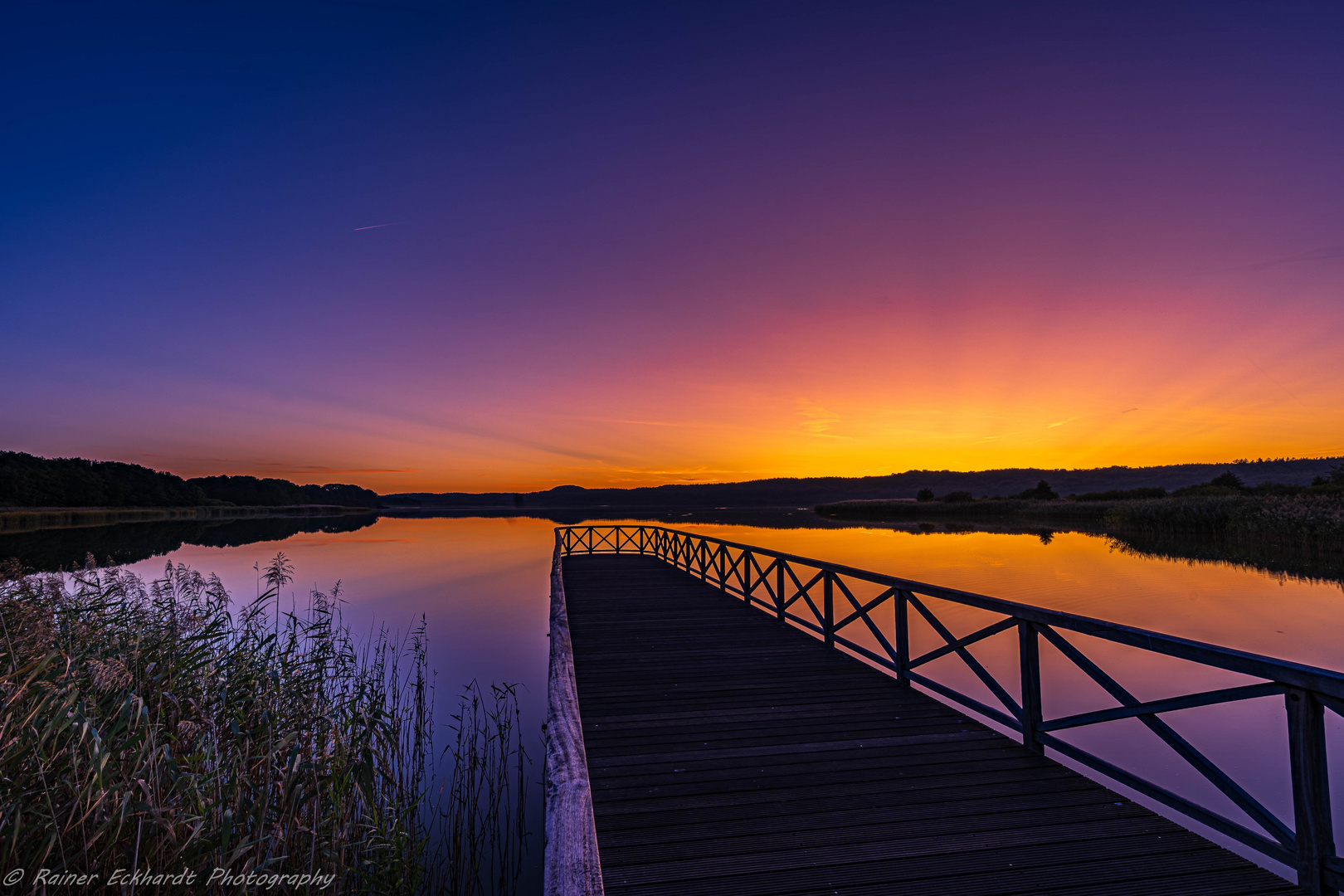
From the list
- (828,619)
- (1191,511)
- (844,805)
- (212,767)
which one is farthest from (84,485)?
(1191,511)

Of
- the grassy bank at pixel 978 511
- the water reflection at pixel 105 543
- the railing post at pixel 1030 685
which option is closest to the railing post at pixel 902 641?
the railing post at pixel 1030 685

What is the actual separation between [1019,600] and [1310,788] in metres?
14.6

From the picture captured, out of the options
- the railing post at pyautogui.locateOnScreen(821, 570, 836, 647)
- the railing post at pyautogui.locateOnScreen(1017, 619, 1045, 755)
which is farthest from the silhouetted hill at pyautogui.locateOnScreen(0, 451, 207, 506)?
the railing post at pyautogui.locateOnScreen(1017, 619, 1045, 755)

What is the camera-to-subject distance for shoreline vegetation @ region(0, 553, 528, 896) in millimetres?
3041

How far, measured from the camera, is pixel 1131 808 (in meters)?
3.56

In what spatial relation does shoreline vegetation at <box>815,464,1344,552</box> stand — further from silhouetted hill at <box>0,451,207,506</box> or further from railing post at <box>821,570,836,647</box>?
silhouetted hill at <box>0,451,207,506</box>

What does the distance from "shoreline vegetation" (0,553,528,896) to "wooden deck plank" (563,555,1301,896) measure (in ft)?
4.94

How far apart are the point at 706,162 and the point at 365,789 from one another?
549 inches

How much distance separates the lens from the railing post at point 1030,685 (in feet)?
14.4

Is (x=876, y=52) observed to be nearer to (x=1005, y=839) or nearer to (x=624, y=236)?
(x=624, y=236)

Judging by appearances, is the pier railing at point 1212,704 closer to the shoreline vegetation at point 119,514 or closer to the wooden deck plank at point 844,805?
the wooden deck plank at point 844,805

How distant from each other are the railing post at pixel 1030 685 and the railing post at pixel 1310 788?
173cm

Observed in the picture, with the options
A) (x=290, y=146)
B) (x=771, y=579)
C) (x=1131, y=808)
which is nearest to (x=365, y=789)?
(x=1131, y=808)

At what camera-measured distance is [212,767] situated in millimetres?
4875
